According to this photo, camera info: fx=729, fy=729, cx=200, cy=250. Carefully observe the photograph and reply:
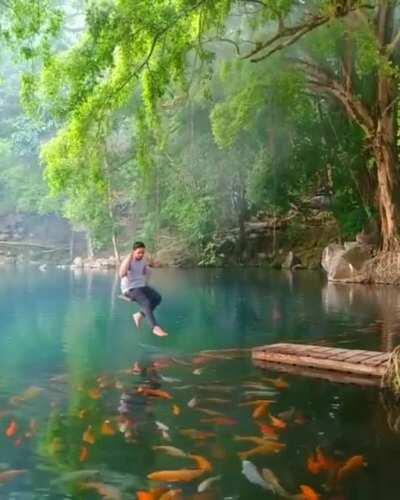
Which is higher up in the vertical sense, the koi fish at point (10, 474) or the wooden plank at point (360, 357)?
the wooden plank at point (360, 357)

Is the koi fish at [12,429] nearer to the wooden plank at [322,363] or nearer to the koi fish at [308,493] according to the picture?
the koi fish at [308,493]

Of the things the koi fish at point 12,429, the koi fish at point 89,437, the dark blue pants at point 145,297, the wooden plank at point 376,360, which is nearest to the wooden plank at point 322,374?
the wooden plank at point 376,360

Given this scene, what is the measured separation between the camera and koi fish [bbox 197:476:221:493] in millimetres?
5121

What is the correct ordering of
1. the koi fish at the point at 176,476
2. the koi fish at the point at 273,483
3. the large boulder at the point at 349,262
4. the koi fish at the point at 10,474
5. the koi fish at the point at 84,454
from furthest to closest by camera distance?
the large boulder at the point at 349,262
the koi fish at the point at 84,454
the koi fish at the point at 10,474
the koi fish at the point at 176,476
the koi fish at the point at 273,483

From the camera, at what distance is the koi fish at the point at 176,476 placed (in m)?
5.27

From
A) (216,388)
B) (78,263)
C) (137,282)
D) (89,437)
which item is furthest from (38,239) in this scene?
(89,437)

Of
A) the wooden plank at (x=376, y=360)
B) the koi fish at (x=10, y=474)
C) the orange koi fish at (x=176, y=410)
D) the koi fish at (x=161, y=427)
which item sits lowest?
the koi fish at (x=10, y=474)

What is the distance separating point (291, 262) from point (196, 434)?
2551 centimetres

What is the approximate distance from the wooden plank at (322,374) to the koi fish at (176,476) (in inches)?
140

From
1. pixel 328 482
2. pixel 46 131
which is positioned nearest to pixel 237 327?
pixel 328 482

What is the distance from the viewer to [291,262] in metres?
31.6

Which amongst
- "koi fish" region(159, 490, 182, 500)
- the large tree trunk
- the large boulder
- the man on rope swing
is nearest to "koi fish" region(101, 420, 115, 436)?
"koi fish" region(159, 490, 182, 500)

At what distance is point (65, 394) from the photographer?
812 cm

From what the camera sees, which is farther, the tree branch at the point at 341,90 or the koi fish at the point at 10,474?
the tree branch at the point at 341,90
